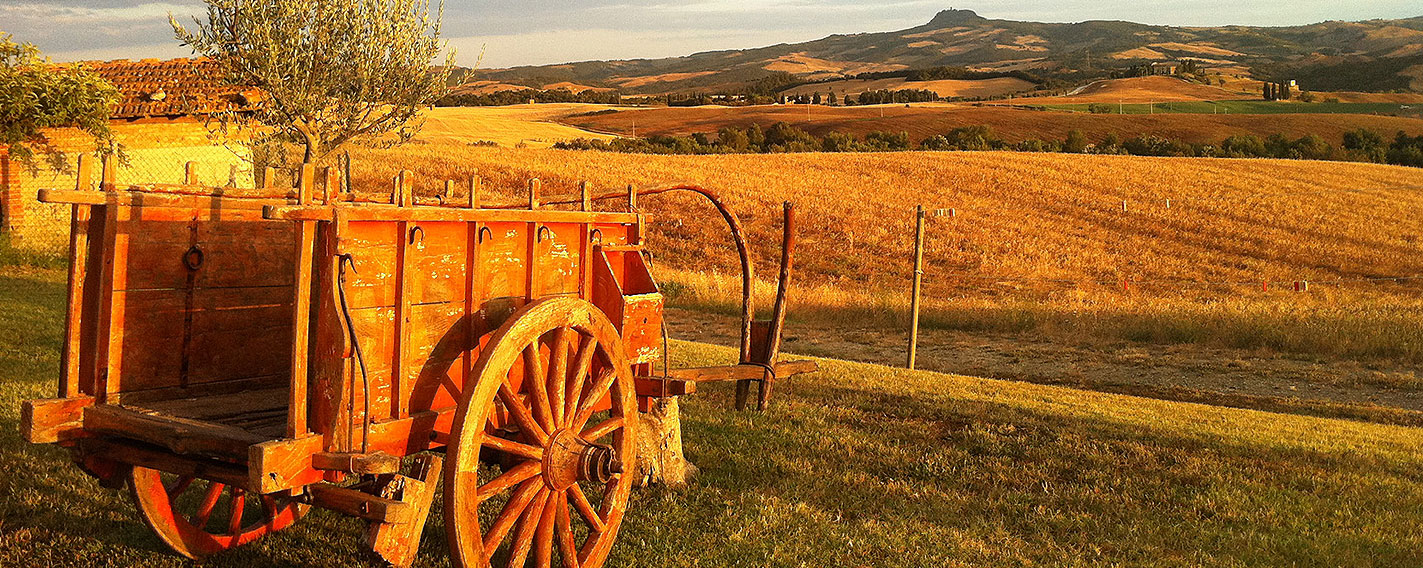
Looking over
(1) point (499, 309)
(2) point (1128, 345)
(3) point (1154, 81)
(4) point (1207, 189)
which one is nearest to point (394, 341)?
(1) point (499, 309)

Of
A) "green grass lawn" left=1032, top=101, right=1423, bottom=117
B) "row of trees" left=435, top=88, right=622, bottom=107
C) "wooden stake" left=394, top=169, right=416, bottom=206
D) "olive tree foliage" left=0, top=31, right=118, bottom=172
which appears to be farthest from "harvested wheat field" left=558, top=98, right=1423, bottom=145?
"wooden stake" left=394, top=169, right=416, bottom=206

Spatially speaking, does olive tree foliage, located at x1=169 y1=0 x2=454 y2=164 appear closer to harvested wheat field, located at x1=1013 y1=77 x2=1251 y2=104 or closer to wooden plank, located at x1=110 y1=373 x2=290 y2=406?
wooden plank, located at x1=110 y1=373 x2=290 y2=406

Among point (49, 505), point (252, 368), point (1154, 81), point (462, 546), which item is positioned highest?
point (1154, 81)

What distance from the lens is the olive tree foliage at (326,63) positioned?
17547 mm

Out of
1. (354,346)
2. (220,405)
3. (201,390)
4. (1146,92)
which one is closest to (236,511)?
(201,390)

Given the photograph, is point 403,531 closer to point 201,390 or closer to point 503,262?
point 503,262

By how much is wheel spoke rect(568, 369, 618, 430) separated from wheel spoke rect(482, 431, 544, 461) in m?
0.24

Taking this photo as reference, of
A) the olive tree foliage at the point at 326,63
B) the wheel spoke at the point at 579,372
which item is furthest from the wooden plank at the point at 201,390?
the olive tree foliage at the point at 326,63

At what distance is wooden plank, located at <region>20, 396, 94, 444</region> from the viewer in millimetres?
3873

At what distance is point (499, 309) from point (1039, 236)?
28.6 m

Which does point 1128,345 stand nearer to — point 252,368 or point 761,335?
point 761,335

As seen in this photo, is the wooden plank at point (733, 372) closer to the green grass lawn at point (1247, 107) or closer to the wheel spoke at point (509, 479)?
the wheel spoke at point (509, 479)

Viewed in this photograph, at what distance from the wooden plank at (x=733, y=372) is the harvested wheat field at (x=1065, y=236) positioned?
31.1 ft

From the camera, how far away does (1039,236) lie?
3077 cm
